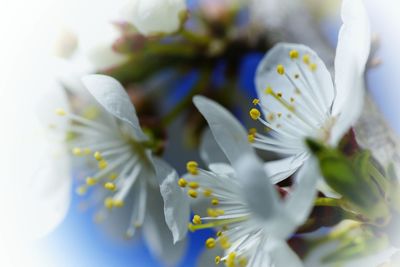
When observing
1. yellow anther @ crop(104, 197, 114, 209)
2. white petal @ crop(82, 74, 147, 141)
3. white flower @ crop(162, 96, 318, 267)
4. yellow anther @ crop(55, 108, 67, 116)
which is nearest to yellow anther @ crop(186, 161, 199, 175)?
white flower @ crop(162, 96, 318, 267)

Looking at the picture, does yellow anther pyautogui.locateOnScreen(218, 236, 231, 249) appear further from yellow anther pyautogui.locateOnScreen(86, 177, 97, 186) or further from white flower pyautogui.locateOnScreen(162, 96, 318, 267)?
yellow anther pyautogui.locateOnScreen(86, 177, 97, 186)

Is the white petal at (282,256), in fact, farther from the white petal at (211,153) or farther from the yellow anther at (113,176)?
the yellow anther at (113,176)

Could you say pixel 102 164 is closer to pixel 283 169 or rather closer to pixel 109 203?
pixel 109 203

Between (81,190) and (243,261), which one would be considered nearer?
(243,261)


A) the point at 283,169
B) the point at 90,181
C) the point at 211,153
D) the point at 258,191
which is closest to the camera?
the point at 258,191

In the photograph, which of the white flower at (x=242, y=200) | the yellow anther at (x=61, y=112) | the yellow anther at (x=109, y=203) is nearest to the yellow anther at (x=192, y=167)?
the white flower at (x=242, y=200)

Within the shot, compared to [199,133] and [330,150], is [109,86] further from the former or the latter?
[199,133]

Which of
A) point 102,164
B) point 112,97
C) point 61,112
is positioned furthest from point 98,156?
point 112,97
